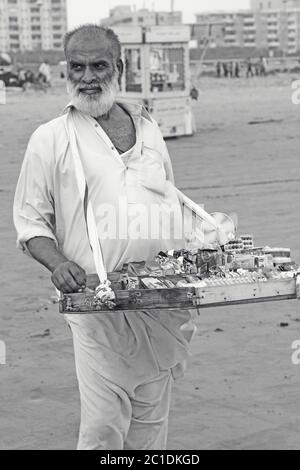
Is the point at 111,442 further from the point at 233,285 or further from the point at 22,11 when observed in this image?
the point at 22,11

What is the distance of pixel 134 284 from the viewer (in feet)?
10.4

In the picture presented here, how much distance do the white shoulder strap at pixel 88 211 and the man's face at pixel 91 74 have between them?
0.11 meters

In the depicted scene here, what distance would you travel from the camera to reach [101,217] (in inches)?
134

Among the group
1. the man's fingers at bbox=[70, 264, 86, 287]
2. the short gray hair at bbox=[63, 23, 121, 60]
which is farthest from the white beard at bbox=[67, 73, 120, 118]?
the man's fingers at bbox=[70, 264, 86, 287]

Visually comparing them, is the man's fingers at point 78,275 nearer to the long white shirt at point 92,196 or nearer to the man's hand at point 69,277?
the man's hand at point 69,277

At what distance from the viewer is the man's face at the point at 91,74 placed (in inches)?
137

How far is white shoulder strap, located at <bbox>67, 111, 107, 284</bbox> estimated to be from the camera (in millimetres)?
3184

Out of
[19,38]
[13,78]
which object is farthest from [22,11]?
[13,78]

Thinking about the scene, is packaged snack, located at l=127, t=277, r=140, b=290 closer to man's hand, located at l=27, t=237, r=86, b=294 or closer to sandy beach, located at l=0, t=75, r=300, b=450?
man's hand, located at l=27, t=237, r=86, b=294

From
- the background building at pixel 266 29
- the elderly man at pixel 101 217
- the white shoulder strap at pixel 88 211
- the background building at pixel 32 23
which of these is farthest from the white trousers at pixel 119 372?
the background building at pixel 266 29

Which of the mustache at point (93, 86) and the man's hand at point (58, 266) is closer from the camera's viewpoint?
the man's hand at point (58, 266)

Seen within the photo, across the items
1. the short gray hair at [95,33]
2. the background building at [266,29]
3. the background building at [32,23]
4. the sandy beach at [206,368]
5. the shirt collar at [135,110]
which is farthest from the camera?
the background building at [266,29]

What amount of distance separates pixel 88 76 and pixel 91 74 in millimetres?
13

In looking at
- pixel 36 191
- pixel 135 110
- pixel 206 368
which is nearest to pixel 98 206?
pixel 36 191
